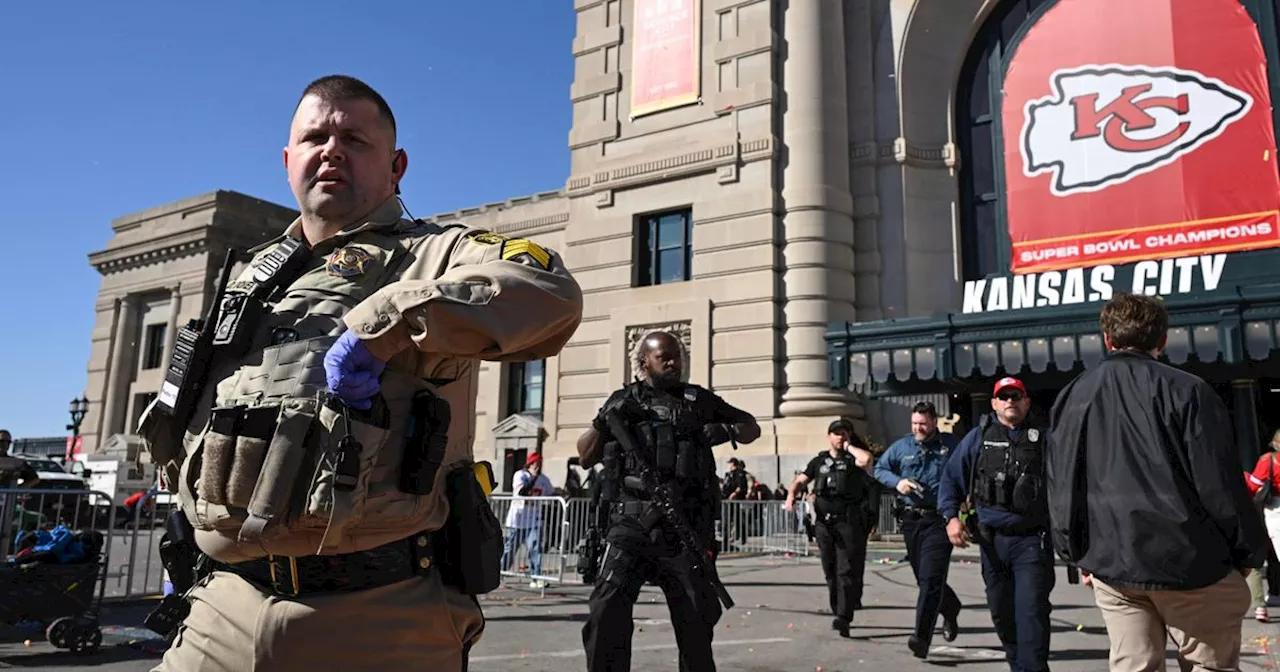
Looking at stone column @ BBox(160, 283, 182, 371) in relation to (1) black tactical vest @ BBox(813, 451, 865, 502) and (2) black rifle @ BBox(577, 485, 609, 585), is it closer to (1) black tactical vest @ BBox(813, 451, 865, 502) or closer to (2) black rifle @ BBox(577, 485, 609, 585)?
(1) black tactical vest @ BBox(813, 451, 865, 502)

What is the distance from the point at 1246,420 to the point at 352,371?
791 inches

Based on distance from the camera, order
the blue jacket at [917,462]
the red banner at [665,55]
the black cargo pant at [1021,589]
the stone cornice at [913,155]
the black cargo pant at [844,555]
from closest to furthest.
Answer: the black cargo pant at [1021,589]
the blue jacket at [917,462]
the black cargo pant at [844,555]
the stone cornice at [913,155]
the red banner at [665,55]

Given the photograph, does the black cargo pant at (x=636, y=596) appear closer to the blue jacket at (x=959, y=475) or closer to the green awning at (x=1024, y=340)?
the blue jacket at (x=959, y=475)

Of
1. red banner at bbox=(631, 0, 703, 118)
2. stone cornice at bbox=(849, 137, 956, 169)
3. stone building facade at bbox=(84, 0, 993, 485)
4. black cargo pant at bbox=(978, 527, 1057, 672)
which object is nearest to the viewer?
black cargo pant at bbox=(978, 527, 1057, 672)

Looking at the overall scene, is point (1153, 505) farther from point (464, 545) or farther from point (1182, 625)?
point (464, 545)

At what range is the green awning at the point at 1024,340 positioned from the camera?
1495cm

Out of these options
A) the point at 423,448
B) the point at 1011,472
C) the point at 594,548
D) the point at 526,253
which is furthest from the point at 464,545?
the point at 1011,472

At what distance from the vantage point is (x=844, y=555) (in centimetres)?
825

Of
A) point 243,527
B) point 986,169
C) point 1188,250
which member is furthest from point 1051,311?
point 243,527

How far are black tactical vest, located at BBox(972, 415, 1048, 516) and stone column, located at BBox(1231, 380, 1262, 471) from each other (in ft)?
48.1

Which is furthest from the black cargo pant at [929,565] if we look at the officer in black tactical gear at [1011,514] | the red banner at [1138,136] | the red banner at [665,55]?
the red banner at [665,55]

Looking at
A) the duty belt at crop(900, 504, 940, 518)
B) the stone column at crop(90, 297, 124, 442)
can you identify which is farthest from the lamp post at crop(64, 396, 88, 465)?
the duty belt at crop(900, 504, 940, 518)

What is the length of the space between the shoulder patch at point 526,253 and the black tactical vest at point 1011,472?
14.6ft

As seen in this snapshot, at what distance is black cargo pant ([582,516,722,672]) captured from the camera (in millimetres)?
4688
